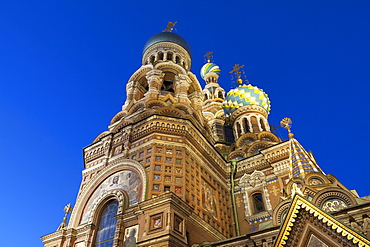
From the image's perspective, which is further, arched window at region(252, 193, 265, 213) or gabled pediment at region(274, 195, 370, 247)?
arched window at region(252, 193, 265, 213)

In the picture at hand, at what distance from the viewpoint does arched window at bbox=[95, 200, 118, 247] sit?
11.4 meters

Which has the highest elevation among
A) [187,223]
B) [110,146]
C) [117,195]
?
[110,146]

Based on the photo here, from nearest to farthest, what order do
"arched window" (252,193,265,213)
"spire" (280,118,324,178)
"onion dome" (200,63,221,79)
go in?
"spire" (280,118,324,178) → "arched window" (252,193,265,213) → "onion dome" (200,63,221,79)

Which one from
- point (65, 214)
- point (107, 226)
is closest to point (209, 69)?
point (65, 214)

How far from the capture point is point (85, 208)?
13.1 metres

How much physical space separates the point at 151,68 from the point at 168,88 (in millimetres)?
1619

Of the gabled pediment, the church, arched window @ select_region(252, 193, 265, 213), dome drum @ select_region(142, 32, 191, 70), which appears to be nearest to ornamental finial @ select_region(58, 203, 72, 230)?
the church

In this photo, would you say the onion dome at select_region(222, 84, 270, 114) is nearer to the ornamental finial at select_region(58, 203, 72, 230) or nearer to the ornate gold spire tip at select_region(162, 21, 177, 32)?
the ornate gold spire tip at select_region(162, 21, 177, 32)

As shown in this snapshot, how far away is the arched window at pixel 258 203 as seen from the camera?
15359 mm

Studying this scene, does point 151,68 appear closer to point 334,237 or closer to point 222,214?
point 222,214

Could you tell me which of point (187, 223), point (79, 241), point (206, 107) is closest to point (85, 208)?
point (79, 241)

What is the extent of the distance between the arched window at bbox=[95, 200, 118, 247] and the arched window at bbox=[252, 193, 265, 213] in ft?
22.4

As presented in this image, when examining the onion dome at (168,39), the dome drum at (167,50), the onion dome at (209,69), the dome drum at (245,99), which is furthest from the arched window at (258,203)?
the onion dome at (209,69)

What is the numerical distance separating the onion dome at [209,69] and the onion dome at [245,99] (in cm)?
1211
